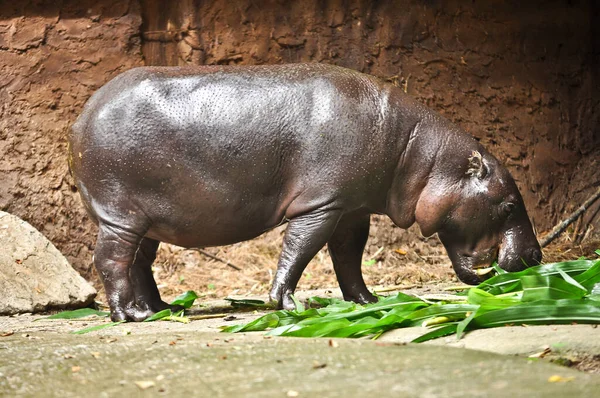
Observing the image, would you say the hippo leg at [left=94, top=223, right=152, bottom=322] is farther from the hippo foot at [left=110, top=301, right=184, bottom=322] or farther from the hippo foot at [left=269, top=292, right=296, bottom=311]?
the hippo foot at [left=269, top=292, right=296, bottom=311]

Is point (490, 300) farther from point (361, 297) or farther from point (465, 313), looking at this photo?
point (361, 297)

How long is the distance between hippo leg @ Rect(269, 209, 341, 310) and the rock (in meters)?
1.98

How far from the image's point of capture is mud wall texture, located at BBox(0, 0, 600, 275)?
833 centimetres

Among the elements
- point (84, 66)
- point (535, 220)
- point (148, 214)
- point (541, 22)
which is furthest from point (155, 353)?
point (541, 22)

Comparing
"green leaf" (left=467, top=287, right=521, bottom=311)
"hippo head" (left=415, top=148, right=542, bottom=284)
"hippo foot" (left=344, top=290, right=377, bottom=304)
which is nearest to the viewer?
"green leaf" (left=467, top=287, right=521, bottom=311)

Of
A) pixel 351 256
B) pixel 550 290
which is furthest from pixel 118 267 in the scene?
pixel 550 290

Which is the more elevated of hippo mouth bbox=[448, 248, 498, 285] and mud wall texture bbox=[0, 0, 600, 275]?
mud wall texture bbox=[0, 0, 600, 275]

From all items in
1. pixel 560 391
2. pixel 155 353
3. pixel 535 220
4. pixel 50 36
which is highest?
pixel 50 36

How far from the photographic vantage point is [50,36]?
8.33 meters

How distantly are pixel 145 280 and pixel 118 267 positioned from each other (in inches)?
22.1

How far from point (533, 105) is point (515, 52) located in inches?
23.2

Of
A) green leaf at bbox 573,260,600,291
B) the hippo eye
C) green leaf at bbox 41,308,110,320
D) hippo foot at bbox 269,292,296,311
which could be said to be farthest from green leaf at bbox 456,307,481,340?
green leaf at bbox 41,308,110,320

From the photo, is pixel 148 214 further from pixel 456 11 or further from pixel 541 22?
pixel 541 22

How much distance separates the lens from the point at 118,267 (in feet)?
18.2
